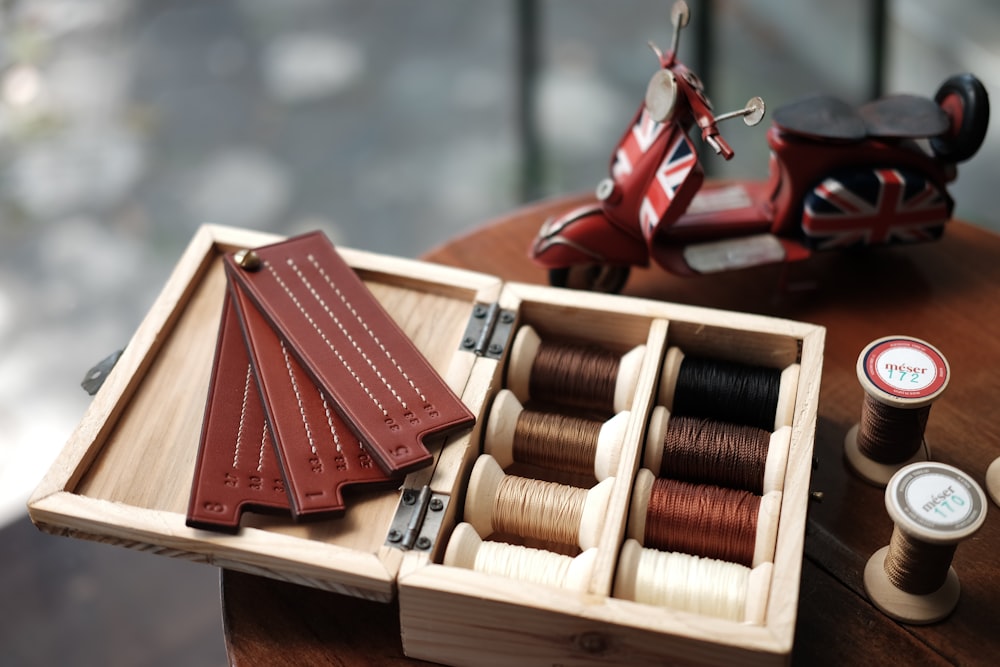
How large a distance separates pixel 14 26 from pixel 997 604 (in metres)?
3.36

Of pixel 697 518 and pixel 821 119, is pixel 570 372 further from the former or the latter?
pixel 821 119

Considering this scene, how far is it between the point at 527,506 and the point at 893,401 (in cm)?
51

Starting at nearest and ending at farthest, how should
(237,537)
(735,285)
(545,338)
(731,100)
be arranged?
(237,537), (545,338), (735,285), (731,100)

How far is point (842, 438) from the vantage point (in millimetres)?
1765

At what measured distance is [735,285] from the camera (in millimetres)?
2004

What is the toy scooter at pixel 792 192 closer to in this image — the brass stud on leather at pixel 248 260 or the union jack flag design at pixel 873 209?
the union jack flag design at pixel 873 209

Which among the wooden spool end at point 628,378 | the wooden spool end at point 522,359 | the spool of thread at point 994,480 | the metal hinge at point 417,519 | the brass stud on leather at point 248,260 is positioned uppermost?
the brass stud on leather at point 248,260

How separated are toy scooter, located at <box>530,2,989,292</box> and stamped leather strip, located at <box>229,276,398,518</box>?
48cm

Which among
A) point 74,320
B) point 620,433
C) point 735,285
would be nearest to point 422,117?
point 74,320

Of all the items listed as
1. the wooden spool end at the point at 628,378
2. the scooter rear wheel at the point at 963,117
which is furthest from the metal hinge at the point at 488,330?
the scooter rear wheel at the point at 963,117

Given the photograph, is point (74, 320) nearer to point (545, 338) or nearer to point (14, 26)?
point (14, 26)

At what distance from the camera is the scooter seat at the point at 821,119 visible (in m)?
1.82

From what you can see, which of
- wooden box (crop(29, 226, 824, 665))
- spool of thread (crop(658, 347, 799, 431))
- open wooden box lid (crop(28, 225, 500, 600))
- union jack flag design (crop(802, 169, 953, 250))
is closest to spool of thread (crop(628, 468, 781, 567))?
wooden box (crop(29, 226, 824, 665))

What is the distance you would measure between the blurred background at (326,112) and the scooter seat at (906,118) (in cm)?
132
